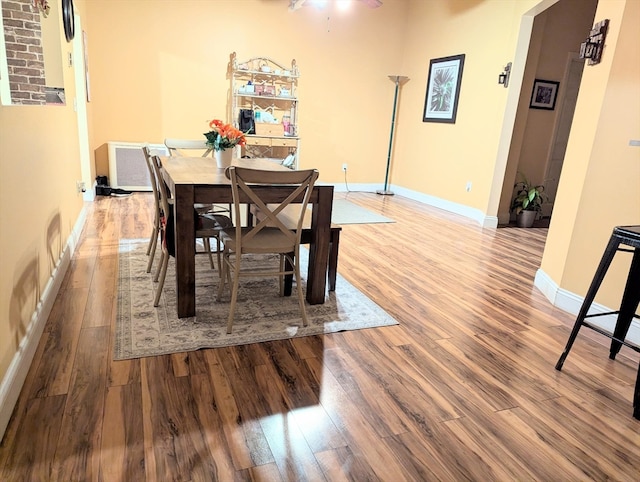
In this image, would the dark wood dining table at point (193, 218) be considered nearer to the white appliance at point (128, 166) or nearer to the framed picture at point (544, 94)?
the white appliance at point (128, 166)

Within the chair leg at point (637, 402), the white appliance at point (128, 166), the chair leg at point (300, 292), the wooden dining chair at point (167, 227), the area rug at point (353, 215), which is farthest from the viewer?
the white appliance at point (128, 166)

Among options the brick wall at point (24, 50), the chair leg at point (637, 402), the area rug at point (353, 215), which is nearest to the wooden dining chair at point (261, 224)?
the brick wall at point (24, 50)

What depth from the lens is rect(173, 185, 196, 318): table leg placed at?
7.20 feet

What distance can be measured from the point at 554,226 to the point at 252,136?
431cm

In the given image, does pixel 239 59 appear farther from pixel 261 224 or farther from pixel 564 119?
pixel 261 224

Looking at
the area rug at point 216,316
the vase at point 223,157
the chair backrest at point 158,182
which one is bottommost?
the area rug at point 216,316

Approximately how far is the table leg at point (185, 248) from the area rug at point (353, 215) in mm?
2683

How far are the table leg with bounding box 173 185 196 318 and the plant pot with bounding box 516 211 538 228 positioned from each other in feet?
14.7

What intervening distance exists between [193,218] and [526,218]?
14.9 feet

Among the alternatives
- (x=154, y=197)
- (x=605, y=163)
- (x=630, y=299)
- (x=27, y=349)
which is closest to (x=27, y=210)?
(x=27, y=349)

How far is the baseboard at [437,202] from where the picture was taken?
529 centimetres

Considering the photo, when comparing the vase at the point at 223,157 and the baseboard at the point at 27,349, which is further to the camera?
the vase at the point at 223,157

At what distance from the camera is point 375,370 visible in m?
2.02

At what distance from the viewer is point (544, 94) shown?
533 centimetres
